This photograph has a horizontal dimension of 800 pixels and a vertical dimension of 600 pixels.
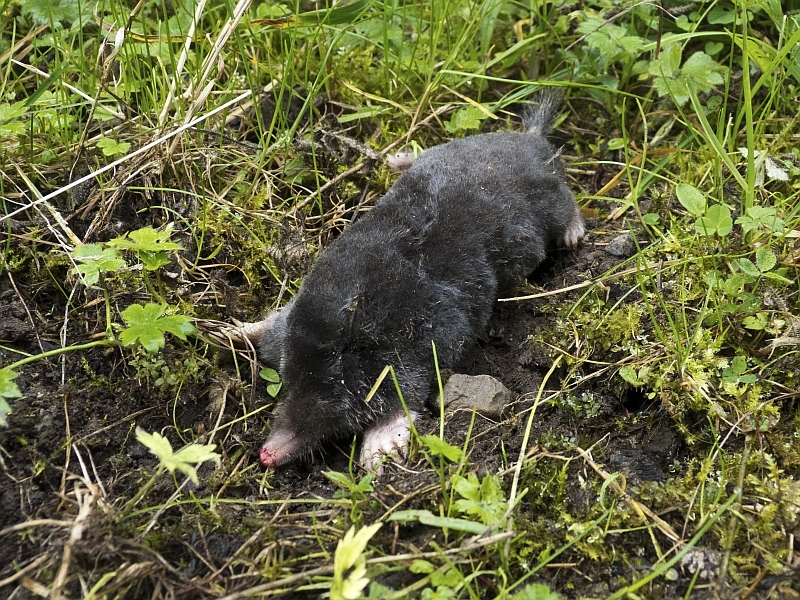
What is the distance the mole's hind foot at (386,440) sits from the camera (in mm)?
1932

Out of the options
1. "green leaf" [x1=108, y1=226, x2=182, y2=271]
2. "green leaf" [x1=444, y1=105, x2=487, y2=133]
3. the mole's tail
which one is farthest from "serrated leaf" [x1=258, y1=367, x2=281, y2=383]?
the mole's tail

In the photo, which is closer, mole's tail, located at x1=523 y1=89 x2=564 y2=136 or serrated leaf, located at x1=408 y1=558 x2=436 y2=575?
serrated leaf, located at x1=408 y1=558 x2=436 y2=575

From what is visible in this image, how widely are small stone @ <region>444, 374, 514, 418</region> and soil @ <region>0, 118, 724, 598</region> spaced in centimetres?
3

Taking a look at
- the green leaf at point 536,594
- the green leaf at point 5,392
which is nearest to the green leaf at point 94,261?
the green leaf at point 5,392

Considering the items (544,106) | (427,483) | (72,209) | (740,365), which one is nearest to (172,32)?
(72,209)

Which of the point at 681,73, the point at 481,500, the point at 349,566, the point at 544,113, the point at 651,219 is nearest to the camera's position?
the point at 349,566

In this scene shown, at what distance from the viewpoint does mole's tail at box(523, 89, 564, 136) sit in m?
2.97

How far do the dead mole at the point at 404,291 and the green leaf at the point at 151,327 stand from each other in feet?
1.12

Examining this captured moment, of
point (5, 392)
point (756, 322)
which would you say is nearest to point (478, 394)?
point (756, 322)

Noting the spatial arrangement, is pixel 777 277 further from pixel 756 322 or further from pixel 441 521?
pixel 441 521

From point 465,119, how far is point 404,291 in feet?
3.62

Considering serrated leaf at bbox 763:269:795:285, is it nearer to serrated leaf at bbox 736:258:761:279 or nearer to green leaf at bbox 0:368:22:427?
serrated leaf at bbox 736:258:761:279

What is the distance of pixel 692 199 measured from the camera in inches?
→ 85.8

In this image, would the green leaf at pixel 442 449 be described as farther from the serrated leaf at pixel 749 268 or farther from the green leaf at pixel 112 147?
the green leaf at pixel 112 147
